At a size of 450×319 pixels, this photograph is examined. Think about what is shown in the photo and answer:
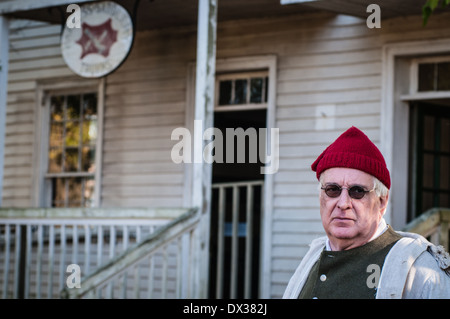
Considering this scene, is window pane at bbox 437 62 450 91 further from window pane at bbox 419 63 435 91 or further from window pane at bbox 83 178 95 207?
window pane at bbox 83 178 95 207

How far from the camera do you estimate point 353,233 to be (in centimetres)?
323

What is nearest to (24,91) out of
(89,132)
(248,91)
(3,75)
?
(89,132)

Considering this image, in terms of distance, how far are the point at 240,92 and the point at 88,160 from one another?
2340mm

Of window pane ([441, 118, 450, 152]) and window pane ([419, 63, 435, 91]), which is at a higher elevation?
window pane ([419, 63, 435, 91])

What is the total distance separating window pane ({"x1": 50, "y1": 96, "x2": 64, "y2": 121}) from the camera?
10.6m

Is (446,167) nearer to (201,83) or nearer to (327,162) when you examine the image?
(201,83)

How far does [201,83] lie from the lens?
25.2 ft

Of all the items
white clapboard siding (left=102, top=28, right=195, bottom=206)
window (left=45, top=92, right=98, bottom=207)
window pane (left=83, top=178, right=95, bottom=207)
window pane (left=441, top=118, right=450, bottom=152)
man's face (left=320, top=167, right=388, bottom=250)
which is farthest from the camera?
window (left=45, top=92, right=98, bottom=207)

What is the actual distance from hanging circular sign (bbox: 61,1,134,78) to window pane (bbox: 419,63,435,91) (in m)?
3.03

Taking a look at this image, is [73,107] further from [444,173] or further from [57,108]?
[444,173]

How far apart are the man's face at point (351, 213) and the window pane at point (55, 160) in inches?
302

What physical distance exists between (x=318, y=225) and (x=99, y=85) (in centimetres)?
347

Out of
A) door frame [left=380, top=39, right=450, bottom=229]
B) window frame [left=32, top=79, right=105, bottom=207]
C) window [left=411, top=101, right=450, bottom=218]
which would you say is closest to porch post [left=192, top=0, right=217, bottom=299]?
door frame [left=380, top=39, right=450, bottom=229]

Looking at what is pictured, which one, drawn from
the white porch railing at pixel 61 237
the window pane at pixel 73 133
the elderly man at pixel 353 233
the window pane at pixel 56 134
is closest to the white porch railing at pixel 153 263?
the white porch railing at pixel 61 237
